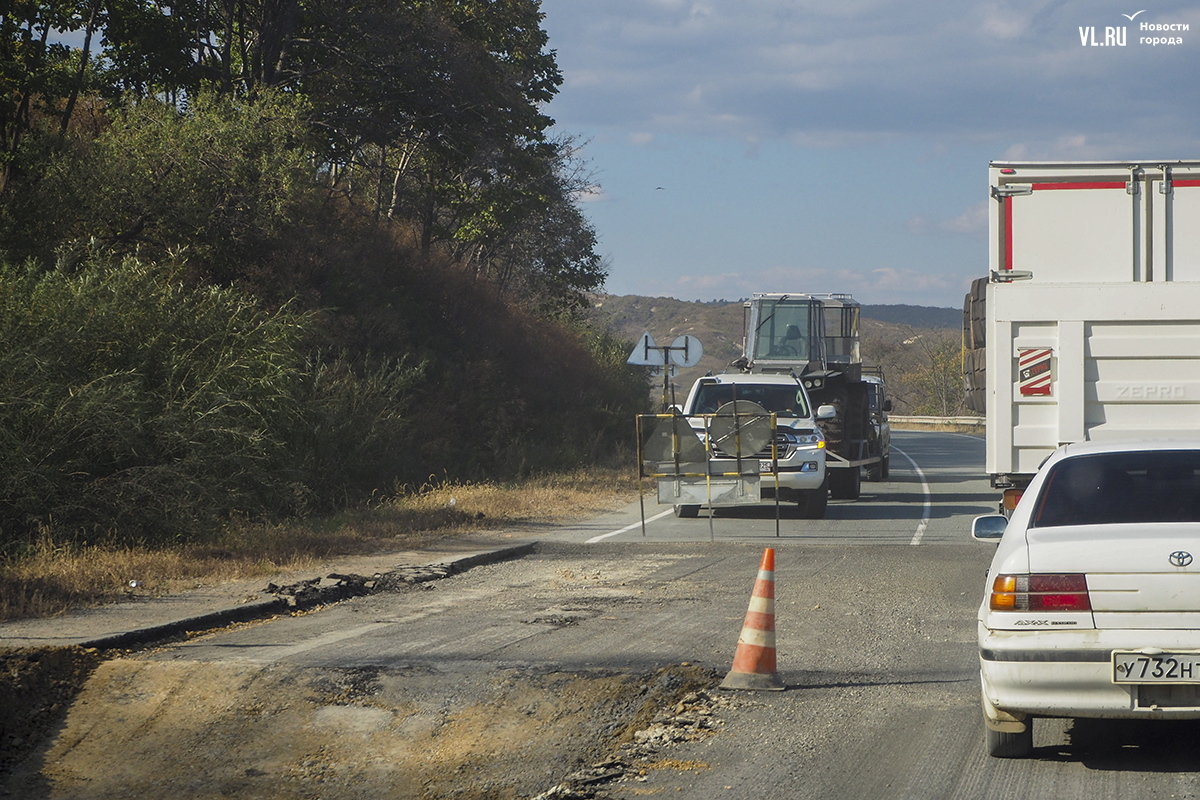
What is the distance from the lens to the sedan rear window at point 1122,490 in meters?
5.45

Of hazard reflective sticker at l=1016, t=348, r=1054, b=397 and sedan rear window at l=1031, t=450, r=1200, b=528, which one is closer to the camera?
sedan rear window at l=1031, t=450, r=1200, b=528

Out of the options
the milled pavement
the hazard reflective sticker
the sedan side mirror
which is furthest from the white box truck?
the milled pavement

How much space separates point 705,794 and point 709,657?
2595mm

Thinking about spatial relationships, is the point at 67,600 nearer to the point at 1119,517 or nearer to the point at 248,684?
the point at 248,684

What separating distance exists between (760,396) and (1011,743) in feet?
42.5

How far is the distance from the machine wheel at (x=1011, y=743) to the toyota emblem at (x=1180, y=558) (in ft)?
3.18

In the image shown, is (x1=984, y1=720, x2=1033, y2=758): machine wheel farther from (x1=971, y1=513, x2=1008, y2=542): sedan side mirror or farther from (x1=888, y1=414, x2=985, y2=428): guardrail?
(x1=888, y1=414, x2=985, y2=428): guardrail

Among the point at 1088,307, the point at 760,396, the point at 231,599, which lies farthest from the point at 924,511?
the point at 231,599

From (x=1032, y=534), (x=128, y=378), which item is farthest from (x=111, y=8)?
(x=1032, y=534)

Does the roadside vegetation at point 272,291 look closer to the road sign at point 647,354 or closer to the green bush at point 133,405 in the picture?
the green bush at point 133,405

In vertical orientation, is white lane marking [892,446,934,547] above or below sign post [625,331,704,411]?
below

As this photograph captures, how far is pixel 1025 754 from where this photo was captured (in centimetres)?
534

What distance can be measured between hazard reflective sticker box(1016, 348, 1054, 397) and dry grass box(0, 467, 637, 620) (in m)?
6.84

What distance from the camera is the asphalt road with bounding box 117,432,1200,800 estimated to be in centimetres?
509
